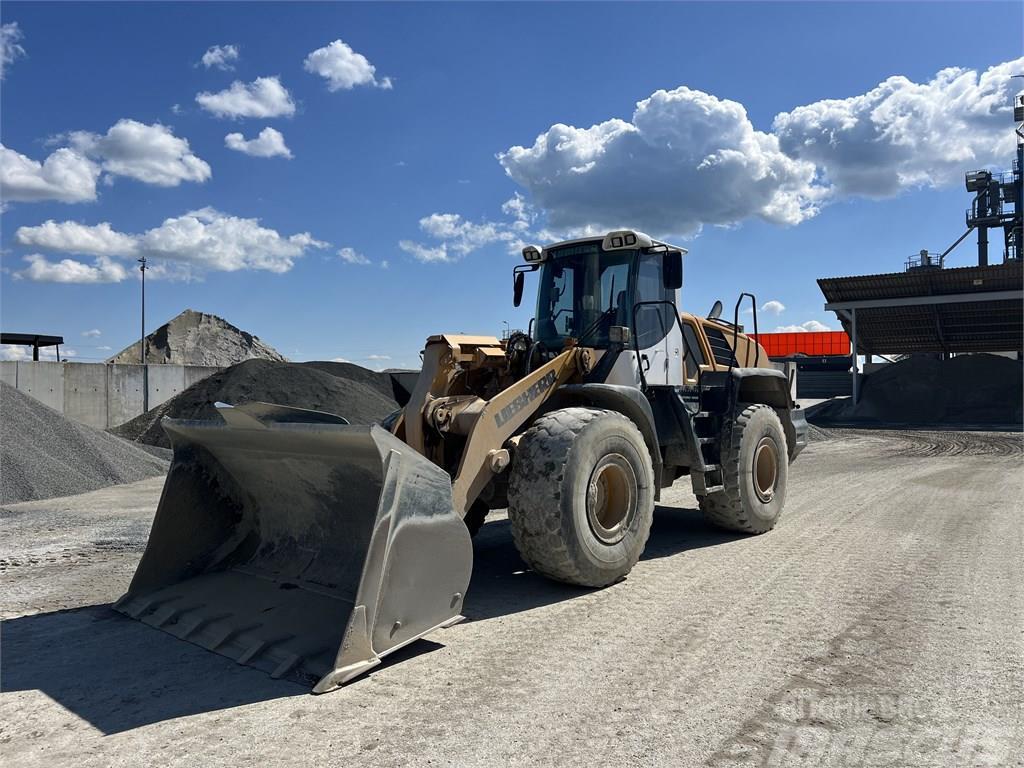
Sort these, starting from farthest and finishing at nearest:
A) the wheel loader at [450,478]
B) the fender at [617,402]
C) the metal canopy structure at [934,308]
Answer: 1. the metal canopy structure at [934,308]
2. the fender at [617,402]
3. the wheel loader at [450,478]

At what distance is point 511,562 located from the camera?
20.6ft

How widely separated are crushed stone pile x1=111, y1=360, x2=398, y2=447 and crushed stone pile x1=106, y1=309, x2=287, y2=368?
64.3 ft

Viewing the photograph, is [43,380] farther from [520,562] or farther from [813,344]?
[813,344]

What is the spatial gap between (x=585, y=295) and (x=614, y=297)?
262 mm

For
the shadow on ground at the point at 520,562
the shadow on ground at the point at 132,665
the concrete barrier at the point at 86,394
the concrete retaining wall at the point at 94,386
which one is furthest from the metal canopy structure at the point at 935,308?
the shadow on ground at the point at 132,665

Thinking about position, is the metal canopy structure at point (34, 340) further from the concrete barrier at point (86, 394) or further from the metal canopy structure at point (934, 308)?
the metal canopy structure at point (934, 308)

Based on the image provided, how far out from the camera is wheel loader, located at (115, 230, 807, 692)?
4.02 m

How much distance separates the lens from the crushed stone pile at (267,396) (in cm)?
1903

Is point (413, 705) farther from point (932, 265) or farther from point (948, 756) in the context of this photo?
point (932, 265)

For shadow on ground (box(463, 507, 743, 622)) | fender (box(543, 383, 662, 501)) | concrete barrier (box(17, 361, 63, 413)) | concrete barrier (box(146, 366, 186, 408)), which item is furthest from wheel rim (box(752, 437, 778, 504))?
concrete barrier (box(146, 366, 186, 408))

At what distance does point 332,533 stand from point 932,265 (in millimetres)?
38859

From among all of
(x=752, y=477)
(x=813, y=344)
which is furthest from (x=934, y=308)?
(x=752, y=477)

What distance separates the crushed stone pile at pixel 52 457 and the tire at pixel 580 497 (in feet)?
29.1

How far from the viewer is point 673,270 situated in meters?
6.53
